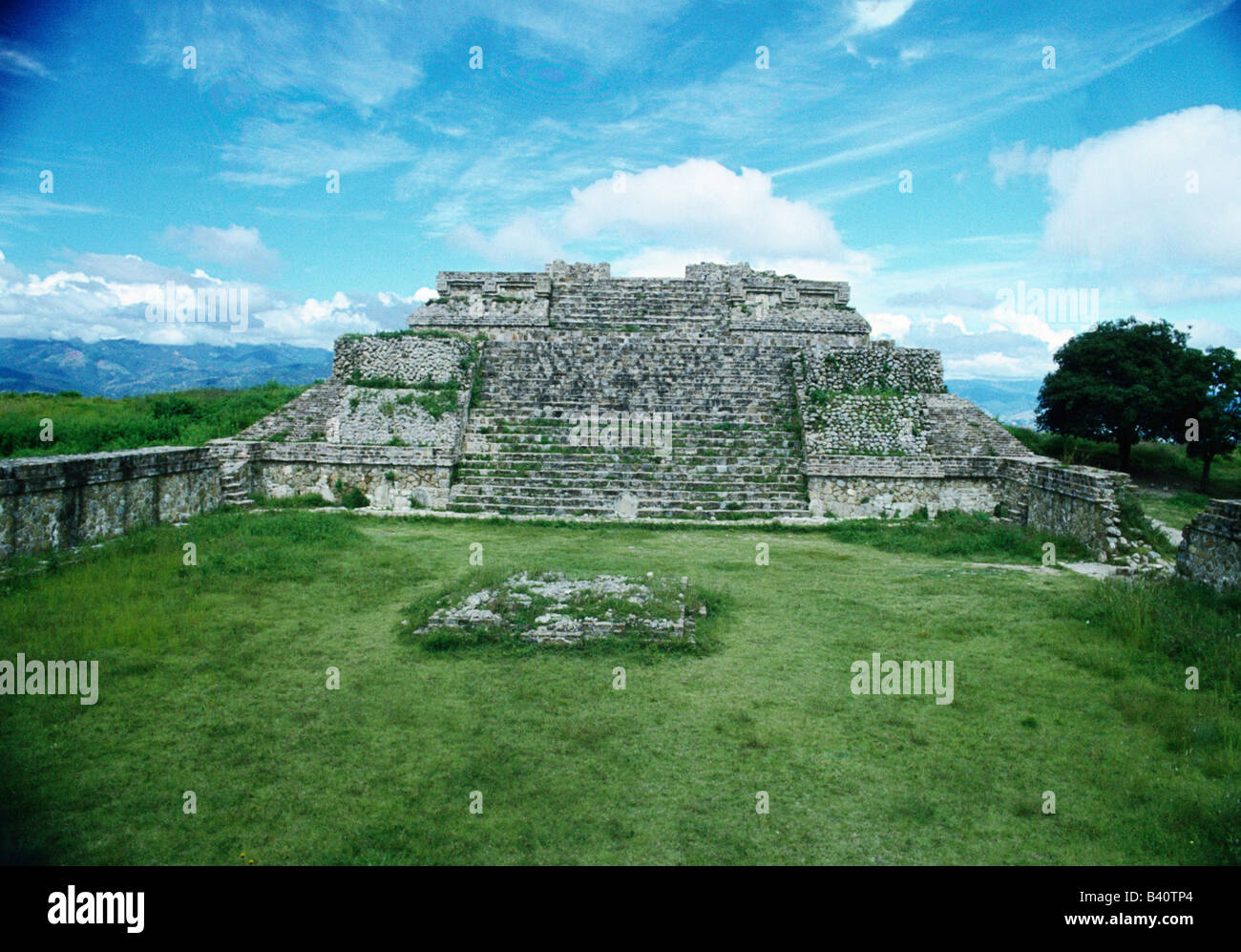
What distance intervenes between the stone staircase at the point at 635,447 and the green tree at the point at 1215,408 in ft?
40.3

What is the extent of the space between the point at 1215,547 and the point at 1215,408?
47.5ft

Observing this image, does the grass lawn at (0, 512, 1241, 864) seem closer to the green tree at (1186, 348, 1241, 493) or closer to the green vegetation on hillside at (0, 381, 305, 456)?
the green vegetation on hillside at (0, 381, 305, 456)

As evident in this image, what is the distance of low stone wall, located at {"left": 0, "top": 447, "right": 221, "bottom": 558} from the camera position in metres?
9.11

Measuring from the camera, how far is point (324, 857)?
386cm

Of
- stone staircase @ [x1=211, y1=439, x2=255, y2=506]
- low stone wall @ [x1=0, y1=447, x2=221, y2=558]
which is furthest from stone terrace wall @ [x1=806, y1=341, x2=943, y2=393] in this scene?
low stone wall @ [x1=0, y1=447, x2=221, y2=558]

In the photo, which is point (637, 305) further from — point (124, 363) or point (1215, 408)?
point (124, 363)

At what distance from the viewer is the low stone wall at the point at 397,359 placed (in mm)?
17109

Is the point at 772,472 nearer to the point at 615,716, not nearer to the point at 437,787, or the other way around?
the point at 615,716

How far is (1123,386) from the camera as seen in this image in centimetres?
2162

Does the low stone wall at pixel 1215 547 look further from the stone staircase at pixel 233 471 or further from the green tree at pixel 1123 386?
the stone staircase at pixel 233 471

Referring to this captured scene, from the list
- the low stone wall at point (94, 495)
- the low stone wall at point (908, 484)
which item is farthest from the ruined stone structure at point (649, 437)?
the low stone wall at point (94, 495)

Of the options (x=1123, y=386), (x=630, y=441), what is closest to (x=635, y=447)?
(x=630, y=441)

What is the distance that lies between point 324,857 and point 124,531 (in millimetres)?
9901

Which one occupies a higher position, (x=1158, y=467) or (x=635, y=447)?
(x=635, y=447)
